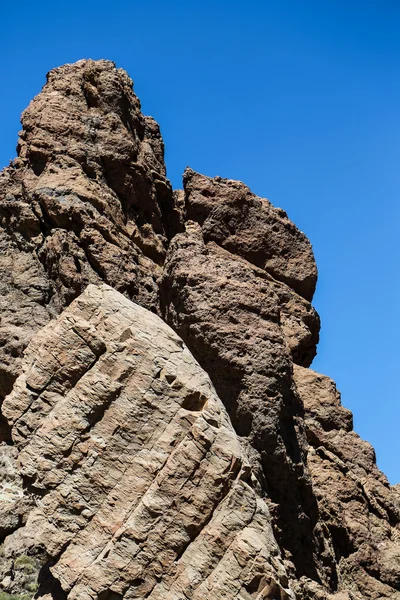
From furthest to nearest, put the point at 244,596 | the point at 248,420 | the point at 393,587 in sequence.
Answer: the point at 393,587
the point at 248,420
the point at 244,596

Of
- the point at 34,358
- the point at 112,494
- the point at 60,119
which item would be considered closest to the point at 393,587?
the point at 112,494

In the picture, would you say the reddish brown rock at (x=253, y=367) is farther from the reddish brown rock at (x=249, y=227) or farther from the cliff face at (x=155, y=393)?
the reddish brown rock at (x=249, y=227)

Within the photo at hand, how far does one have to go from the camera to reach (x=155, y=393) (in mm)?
15219

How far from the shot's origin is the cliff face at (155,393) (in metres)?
14.7

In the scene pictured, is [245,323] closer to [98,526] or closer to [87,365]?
[87,365]

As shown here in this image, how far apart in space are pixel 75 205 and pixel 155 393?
6.37 meters

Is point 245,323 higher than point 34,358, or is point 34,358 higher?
point 245,323

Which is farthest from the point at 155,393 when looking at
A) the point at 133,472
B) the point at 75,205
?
the point at 75,205

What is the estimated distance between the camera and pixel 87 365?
15508mm

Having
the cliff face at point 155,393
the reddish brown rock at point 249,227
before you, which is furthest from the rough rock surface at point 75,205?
the reddish brown rock at point 249,227

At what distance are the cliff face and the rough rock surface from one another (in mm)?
44

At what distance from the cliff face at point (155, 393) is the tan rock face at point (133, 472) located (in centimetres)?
3

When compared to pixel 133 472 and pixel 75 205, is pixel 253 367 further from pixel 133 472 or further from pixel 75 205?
pixel 75 205

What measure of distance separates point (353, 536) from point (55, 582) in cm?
692
